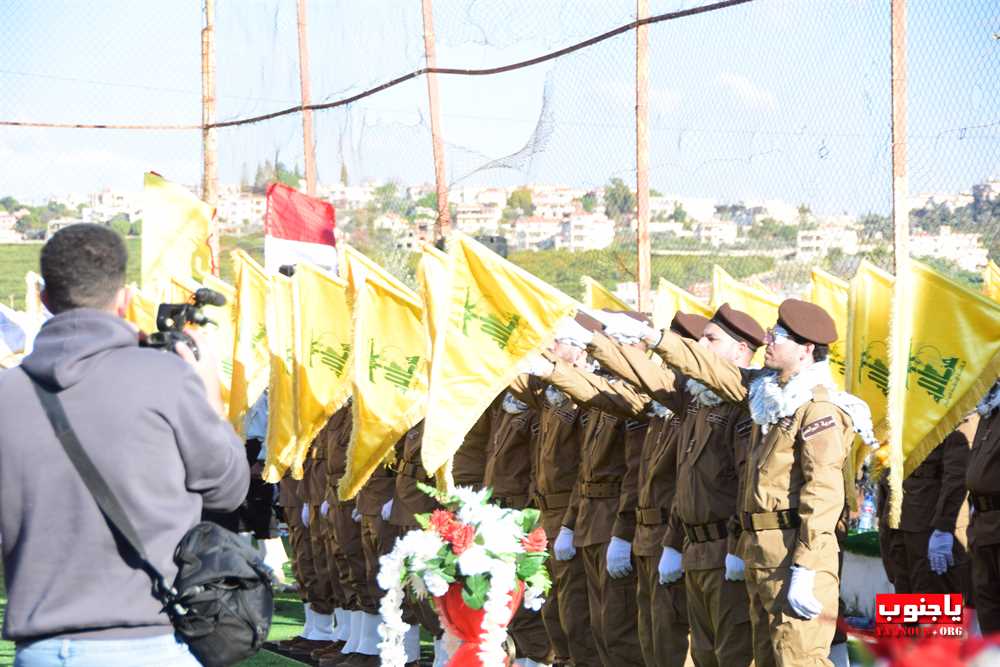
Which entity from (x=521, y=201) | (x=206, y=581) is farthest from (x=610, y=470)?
(x=206, y=581)

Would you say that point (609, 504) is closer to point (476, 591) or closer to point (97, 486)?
point (476, 591)

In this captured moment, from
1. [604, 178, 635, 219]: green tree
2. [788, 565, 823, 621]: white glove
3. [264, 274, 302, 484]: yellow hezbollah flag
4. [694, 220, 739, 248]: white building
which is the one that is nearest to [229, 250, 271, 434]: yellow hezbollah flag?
[264, 274, 302, 484]: yellow hezbollah flag

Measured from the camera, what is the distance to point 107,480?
3471 mm

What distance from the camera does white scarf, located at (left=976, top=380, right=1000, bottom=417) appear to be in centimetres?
768

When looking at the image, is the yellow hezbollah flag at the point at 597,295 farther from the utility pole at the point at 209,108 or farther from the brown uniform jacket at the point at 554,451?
the utility pole at the point at 209,108

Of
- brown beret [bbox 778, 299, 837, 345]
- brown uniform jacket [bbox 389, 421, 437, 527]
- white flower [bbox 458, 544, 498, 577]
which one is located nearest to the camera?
white flower [bbox 458, 544, 498, 577]

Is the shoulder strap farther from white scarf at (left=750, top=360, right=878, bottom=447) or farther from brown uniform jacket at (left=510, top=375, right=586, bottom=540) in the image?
brown uniform jacket at (left=510, top=375, right=586, bottom=540)

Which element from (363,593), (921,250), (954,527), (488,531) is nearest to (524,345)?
(488,531)

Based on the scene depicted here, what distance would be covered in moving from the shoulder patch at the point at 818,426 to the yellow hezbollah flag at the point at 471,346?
1.55 m

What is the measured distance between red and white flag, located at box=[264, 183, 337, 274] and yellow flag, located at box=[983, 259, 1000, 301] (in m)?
6.28

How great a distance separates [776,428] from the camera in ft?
21.4

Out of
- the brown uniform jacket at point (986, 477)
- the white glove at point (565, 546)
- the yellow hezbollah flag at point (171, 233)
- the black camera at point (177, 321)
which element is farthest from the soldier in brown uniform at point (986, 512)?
the yellow hezbollah flag at point (171, 233)

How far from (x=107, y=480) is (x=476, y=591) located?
2.94 metres

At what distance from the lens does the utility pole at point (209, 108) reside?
16.6 m
